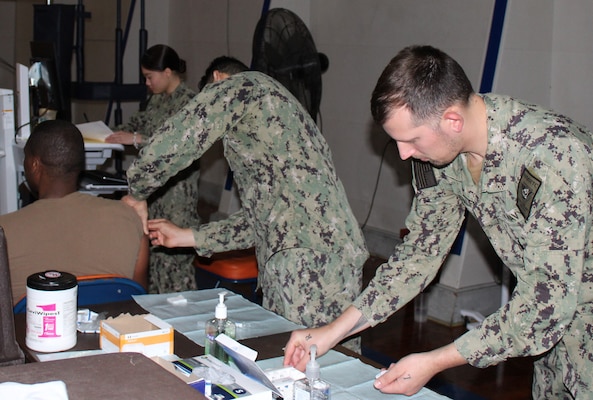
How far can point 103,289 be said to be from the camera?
2.08 meters

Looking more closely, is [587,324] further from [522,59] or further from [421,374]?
[522,59]

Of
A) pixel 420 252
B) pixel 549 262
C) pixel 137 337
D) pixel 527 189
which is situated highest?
pixel 527 189

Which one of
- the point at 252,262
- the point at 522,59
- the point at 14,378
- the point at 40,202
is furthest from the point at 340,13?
the point at 14,378

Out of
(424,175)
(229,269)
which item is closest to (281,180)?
(424,175)

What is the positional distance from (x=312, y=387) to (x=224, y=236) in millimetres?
1025

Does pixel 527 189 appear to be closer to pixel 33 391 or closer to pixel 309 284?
pixel 309 284

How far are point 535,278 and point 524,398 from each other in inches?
79.5

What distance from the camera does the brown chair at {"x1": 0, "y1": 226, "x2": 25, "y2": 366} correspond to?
4.74 ft

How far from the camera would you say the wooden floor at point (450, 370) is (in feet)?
11.0

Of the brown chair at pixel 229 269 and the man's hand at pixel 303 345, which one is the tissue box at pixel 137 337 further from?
the brown chair at pixel 229 269

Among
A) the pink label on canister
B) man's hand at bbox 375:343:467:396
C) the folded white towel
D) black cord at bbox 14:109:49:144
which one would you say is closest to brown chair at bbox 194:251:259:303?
black cord at bbox 14:109:49:144

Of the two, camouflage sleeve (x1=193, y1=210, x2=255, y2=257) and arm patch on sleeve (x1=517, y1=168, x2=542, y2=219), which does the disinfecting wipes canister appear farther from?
arm patch on sleeve (x1=517, y1=168, x2=542, y2=219)

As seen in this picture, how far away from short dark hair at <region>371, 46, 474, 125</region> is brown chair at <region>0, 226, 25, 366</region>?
792 millimetres

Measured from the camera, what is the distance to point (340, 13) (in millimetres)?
5184
